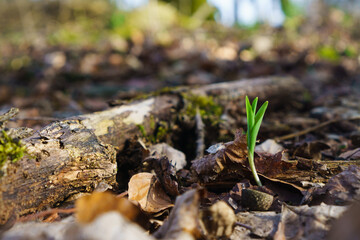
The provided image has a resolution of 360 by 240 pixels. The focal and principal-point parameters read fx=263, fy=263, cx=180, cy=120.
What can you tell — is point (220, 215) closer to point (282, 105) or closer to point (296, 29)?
point (282, 105)

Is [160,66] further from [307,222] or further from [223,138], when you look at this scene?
[307,222]

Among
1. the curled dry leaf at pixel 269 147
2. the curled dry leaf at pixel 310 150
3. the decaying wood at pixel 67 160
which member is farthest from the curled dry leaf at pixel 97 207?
the curled dry leaf at pixel 310 150

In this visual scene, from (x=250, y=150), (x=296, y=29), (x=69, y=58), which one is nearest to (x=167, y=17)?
(x=296, y=29)

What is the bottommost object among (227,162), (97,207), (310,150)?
(310,150)

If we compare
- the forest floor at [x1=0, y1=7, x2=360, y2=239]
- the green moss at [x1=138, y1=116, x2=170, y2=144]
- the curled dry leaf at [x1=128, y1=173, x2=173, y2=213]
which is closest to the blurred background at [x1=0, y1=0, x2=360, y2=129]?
the forest floor at [x1=0, y1=7, x2=360, y2=239]

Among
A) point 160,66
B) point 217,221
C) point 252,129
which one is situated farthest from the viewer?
point 160,66

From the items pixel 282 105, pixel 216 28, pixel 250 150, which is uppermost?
pixel 216 28

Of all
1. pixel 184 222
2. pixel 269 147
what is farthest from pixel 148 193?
pixel 269 147
